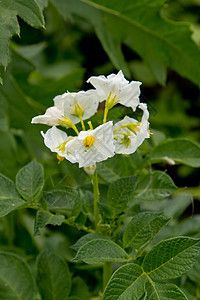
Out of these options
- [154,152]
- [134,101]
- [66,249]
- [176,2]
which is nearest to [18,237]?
[66,249]

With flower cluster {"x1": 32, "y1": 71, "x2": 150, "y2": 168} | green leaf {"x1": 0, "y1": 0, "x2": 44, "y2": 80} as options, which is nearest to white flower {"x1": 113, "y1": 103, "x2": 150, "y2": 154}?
flower cluster {"x1": 32, "y1": 71, "x2": 150, "y2": 168}

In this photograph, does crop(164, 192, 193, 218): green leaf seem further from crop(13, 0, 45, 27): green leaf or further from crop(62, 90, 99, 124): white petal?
crop(13, 0, 45, 27): green leaf

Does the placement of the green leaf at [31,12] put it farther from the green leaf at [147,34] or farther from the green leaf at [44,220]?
the green leaf at [147,34]

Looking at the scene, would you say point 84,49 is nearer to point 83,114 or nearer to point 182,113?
point 182,113

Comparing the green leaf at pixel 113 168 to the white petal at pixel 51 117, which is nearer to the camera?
the white petal at pixel 51 117

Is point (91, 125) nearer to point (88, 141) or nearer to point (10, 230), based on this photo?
point (88, 141)

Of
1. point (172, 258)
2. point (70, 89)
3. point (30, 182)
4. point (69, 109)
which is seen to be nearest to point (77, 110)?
point (69, 109)

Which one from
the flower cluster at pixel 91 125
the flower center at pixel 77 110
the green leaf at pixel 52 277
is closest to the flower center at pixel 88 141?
the flower cluster at pixel 91 125
